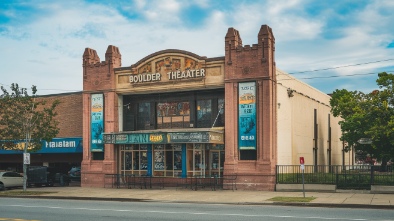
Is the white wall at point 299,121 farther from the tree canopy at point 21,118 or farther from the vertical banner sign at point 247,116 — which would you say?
the tree canopy at point 21,118

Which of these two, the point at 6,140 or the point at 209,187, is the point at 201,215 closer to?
the point at 209,187

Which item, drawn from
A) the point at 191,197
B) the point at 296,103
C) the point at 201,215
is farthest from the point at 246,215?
the point at 296,103

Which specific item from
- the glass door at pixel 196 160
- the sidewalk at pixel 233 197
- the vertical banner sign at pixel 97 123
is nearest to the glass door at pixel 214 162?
the glass door at pixel 196 160

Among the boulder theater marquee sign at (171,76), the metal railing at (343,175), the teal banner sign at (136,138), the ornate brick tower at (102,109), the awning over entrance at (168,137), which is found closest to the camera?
the metal railing at (343,175)

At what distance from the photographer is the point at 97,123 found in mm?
35344

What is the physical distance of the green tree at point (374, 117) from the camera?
3491cm

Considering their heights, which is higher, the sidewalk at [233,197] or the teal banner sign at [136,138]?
the teal banner sign at [136,138]

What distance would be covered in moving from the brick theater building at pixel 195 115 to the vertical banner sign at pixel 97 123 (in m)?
0.07

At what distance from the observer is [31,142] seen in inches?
1300

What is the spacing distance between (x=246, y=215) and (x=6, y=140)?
21.4 meters

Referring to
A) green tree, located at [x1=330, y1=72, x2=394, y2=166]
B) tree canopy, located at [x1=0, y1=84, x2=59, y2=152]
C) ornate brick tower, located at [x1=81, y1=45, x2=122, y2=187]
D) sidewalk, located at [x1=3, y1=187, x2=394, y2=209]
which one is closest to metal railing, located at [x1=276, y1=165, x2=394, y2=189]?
sidewalk, located at [x1=3, y1=187, x2=394, y2=209]

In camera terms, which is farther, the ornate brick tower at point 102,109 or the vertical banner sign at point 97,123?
the vertical banner sign at point 97,123

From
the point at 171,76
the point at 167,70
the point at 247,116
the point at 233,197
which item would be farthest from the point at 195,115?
the point at 233,197

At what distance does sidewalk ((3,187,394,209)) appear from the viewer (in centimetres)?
2203
